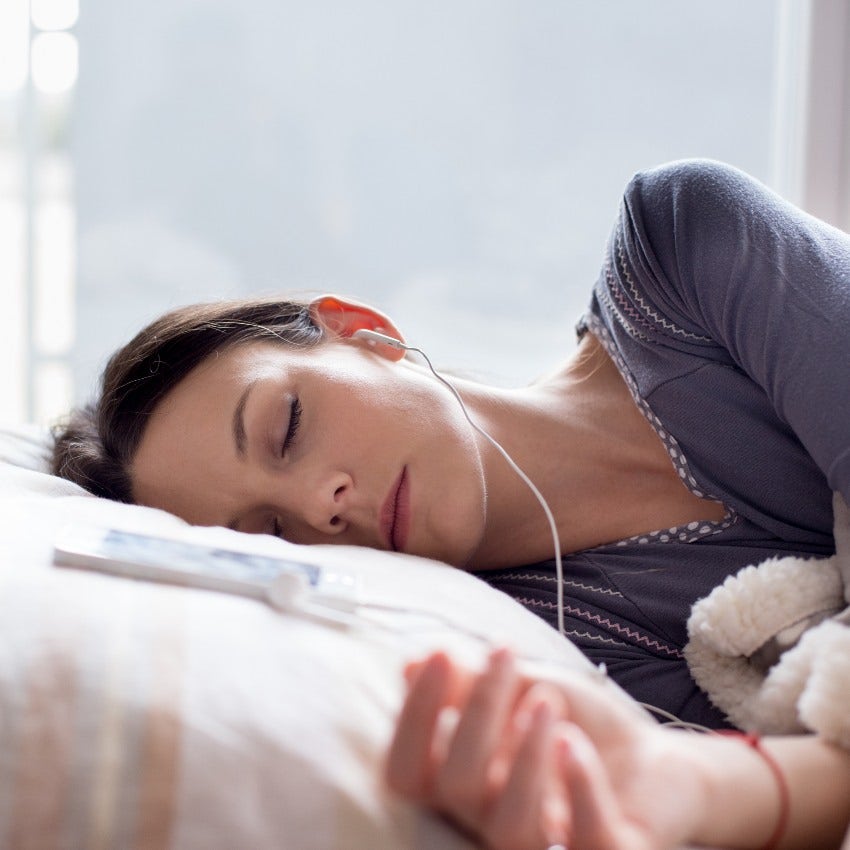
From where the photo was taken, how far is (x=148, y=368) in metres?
1.13

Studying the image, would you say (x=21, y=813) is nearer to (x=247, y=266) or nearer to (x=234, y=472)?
(x=234, y=472)

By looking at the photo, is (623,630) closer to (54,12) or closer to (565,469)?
(565,469)

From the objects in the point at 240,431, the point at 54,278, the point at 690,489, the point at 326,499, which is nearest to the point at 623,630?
the point at 690,489

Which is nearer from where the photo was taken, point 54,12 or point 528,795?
point 528,795

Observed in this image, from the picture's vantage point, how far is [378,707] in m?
0.56

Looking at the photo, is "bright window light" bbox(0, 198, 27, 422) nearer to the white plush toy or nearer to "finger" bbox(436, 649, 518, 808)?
the white plush toy

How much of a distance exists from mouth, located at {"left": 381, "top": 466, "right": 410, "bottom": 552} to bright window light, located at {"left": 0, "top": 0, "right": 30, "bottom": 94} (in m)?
1.64

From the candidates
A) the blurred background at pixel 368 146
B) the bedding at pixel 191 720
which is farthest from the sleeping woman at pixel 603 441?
the blurred background at pixel 368 146

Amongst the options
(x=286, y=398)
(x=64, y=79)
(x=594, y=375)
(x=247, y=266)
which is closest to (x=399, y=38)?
(x=247, y=266)

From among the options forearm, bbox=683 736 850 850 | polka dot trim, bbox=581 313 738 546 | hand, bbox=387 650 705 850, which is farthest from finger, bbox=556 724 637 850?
polka dot trim, bbox=581 313 738 546

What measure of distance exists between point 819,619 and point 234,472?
567mm

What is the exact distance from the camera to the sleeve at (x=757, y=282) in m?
0.87

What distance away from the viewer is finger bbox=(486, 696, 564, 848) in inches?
20.0

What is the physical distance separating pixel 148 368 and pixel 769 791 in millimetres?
792
